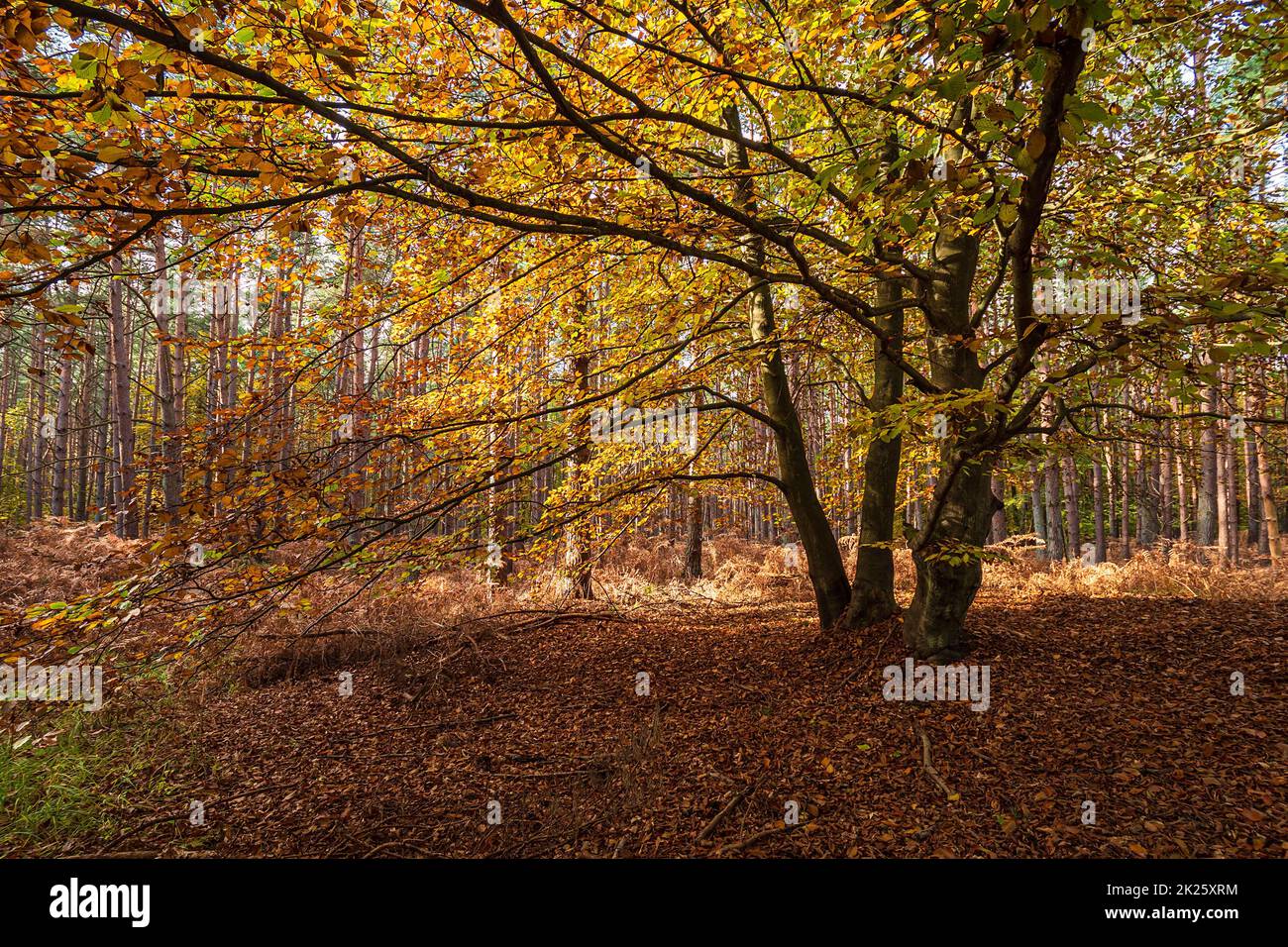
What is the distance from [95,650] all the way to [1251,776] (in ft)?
22.3

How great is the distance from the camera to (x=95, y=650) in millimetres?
3299

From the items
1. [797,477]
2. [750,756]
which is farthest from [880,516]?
[750,756]

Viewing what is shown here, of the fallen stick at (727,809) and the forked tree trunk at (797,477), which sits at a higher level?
the forked tree trunk at (797,477)

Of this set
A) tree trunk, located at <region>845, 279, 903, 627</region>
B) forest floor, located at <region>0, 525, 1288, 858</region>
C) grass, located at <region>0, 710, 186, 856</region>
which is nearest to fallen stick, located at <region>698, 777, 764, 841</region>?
forest floor, located at <region>0, 525, 1288, 858</region>

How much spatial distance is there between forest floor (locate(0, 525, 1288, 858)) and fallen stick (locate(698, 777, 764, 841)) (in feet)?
0.06

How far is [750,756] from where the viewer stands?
484 centimetres

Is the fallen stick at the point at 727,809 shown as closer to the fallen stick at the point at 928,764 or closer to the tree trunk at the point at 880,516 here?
the fallen stick at the point at 928,764

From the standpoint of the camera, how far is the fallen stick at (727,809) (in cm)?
398

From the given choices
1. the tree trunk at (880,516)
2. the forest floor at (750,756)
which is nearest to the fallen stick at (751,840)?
the forest floor at (750,756)

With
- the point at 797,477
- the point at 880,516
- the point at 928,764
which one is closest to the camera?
the point at 928,764

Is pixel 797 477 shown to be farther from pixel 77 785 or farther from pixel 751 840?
pixel 77 785

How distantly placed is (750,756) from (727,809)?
2.46 feet

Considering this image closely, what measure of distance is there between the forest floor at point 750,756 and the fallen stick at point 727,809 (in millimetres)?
18
